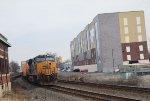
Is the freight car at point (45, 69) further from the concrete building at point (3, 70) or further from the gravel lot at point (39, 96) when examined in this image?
the gravel lot at point (39, 96)

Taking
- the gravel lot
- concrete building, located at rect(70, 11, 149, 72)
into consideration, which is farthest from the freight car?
concrete building, located at rect(70, 11, 149, 72)

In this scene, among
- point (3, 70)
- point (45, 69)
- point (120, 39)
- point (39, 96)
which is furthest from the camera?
Result: point (120, 39)

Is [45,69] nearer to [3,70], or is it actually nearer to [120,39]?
[3,70]

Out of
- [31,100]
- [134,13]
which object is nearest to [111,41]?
[134,13]

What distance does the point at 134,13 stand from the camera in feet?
307

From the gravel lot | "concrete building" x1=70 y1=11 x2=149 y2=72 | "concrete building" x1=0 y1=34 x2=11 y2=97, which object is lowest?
the gravel lot

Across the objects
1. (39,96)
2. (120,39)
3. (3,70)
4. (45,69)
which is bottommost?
(39,96)

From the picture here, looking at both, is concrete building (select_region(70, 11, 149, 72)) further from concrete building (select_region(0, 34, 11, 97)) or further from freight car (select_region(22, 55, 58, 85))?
concrete building (select_region(0, 34, 11, 97))

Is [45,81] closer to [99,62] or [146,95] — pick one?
[146,95]

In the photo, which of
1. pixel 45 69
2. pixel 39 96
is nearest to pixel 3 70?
pixel 39 96

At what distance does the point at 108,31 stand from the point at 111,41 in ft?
8.80

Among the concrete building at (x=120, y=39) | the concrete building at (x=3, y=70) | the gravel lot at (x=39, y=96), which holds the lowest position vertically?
the gravel lot at (x=39, y=96)

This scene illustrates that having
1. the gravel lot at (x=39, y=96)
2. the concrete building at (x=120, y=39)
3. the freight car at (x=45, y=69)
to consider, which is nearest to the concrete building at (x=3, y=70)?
the gravel lot at (x=39, y=96)

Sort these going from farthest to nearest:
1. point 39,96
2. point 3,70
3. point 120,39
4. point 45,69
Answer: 1. point 120,39
2. point 45,69
3. point 3,70
4. point 39,96
